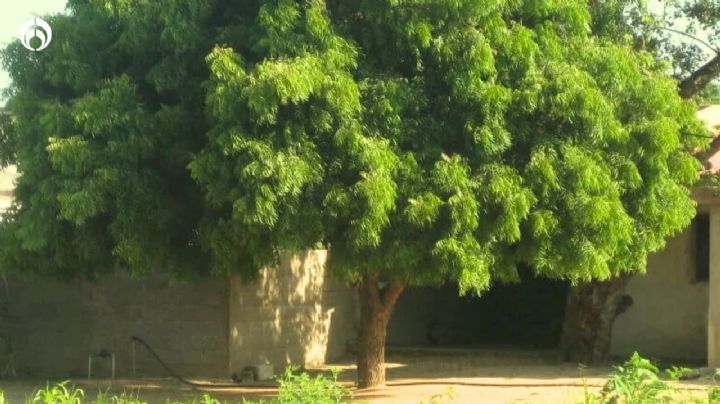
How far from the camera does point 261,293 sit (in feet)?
51.6

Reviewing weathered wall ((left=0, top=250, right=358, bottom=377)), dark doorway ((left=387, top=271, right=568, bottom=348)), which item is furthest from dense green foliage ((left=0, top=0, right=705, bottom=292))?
dark doorway ((left=387, top=271, right=568, bottom=348))

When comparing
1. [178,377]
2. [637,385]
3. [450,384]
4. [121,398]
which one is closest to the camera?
[637,385]

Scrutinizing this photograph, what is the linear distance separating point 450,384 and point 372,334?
55.4 inches

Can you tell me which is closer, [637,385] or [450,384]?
[637,385]

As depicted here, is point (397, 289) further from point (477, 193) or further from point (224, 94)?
point (224, 94)

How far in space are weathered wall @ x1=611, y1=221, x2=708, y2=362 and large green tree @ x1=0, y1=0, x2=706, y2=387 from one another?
14.5 ft

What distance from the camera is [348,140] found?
430 inches

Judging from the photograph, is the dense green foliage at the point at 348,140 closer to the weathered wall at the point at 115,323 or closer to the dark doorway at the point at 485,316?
the weathered wall at the point at 115,323

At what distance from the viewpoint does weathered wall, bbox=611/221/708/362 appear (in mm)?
16766

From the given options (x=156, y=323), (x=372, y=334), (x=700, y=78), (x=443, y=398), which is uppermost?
(x=700, y=78)

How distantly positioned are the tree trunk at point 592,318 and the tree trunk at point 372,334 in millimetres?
3925

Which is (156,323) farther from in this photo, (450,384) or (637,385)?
(637,385)

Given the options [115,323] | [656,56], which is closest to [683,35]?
[656,56]

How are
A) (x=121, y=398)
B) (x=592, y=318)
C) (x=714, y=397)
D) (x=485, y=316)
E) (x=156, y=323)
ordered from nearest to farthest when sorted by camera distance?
1. (x=714, y=397)
2. (x=121, y=398)
3. (x=156, y=323)
4. (x=592, y=318)
5. (x=485, y=316)
